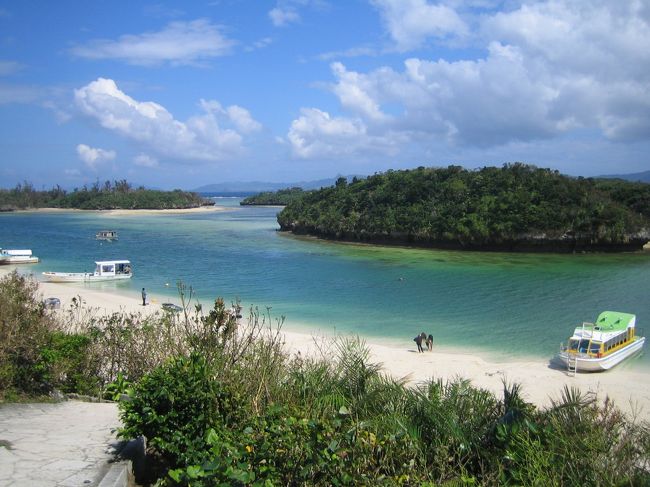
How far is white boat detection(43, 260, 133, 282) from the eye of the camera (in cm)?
3362

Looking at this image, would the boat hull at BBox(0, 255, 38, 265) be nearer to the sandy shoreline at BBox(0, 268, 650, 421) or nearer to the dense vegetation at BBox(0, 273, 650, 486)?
the sandy shoreline at BBox(0, 268, 650, 421)

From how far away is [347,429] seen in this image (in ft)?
16.4

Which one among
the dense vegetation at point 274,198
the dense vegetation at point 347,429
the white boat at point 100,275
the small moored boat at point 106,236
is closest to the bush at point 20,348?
the dense vegetation at point 347,429

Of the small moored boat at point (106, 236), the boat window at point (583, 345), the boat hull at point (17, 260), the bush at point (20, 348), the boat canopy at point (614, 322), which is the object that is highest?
the bush at point (20, 348)

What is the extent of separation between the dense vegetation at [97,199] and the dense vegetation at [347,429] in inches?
5198

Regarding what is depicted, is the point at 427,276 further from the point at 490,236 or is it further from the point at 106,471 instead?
the point at 106,471

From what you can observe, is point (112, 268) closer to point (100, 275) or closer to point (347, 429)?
point (100, 275)

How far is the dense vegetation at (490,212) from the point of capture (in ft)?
153

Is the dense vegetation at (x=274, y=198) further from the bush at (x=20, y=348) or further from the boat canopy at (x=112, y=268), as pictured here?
the bush at (x=20, y=348)

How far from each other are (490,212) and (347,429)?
48172 millimetres

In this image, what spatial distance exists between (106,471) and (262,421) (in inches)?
73.9

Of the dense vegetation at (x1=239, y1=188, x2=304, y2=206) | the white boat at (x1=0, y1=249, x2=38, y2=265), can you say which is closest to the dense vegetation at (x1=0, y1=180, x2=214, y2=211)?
the dense vegetation at (x1=239, y1=188, x2=304, y2=206)

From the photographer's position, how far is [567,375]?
52.4 feet

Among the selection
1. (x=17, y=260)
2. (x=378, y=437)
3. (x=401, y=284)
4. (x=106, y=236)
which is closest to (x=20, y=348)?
(x=378, y=437)
